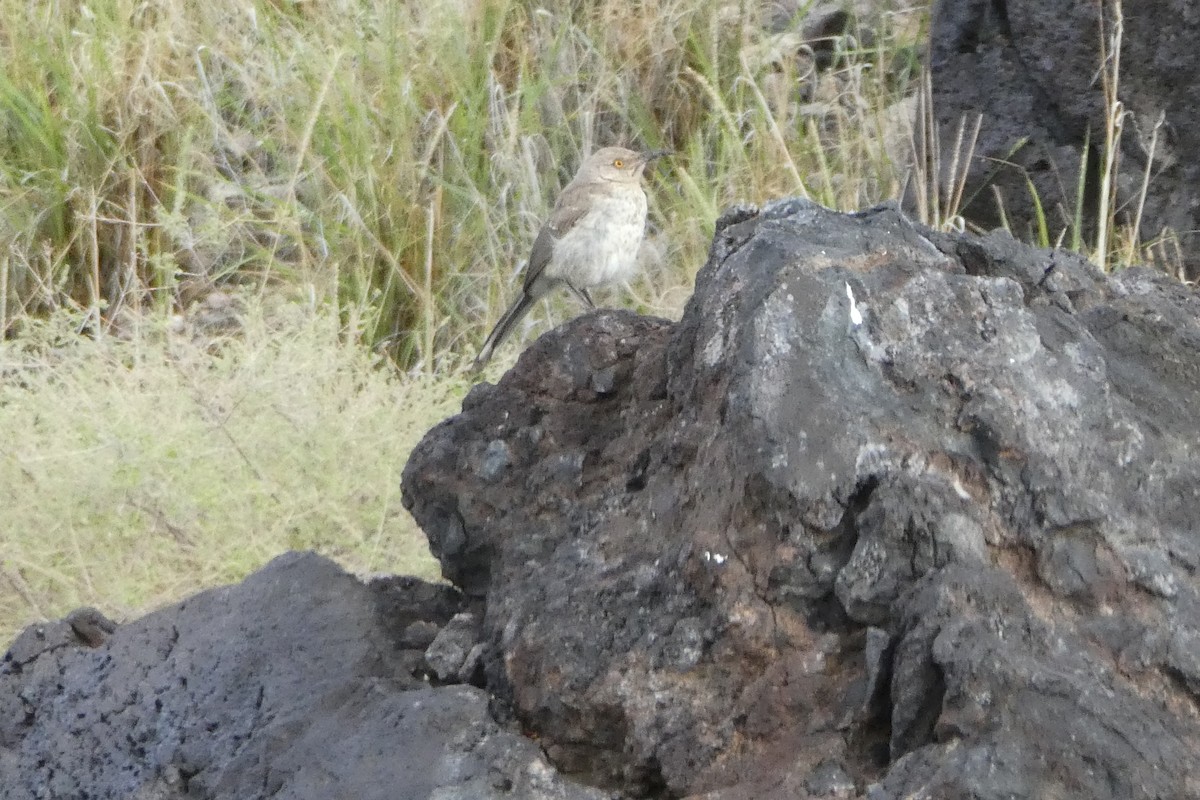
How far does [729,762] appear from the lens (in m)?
2.09

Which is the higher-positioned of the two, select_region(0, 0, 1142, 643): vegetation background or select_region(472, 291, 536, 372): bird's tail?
select_region(0, 0, 1142, 643): vegetation background

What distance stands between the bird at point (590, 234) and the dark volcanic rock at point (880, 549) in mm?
4240

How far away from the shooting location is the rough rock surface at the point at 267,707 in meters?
2.19

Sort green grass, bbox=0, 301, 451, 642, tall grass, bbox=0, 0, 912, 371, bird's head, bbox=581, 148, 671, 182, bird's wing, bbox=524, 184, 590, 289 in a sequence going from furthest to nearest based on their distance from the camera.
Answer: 1. tall grass, bbox=0, 0, 912, 371
2. bird's head, bbox=581, 148, 671, 182
3. bird's wing, bbox=524, 184, 590, 289
4. green grass, bbox=0, 301, 451, 642

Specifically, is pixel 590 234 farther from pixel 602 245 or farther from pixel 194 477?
pixel 194 477

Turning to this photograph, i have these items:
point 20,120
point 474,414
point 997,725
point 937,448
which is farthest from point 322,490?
point 20,120

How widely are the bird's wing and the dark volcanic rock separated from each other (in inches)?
169

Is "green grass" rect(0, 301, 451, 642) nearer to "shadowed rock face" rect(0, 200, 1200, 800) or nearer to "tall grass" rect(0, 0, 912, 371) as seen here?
"shadowed rock face" rect(0, 200, 1200, 800)

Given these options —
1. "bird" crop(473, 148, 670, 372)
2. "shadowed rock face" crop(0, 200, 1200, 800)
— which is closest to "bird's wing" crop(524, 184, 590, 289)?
"bird" crop(473, 148, 670, 372)

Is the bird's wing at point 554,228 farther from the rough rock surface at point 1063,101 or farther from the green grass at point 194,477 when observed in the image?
the green grass at point 194,477

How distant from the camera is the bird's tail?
669 cm

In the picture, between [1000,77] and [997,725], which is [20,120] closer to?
[1000,77]

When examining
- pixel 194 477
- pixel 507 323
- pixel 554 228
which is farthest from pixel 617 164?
pixel 194 477

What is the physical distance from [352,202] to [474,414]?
4.51 meters
